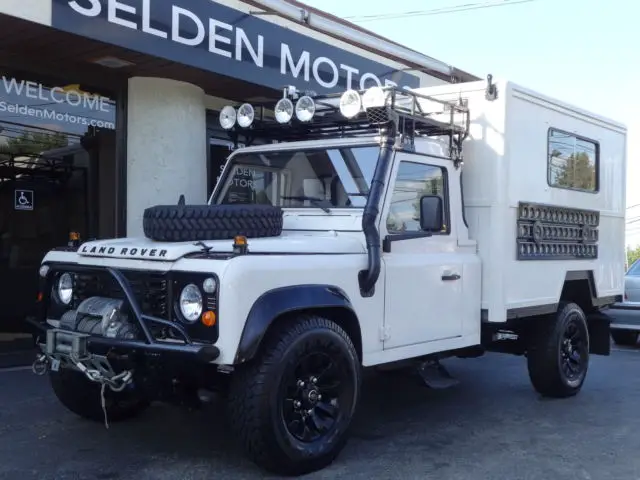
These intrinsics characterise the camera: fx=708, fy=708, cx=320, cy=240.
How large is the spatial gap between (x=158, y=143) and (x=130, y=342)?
5.11m

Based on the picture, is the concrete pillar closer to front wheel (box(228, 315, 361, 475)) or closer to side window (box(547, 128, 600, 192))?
side window (box(547, 128, 600, 192))

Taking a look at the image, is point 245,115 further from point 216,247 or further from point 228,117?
point 216,247

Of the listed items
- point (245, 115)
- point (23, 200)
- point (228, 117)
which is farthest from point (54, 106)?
point (245, 115)

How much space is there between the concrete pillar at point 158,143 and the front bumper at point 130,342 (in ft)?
14.4

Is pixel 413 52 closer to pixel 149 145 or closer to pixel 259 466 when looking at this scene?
pixel 149 145

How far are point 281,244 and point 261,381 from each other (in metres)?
0.84

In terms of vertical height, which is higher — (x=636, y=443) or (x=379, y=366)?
(x=379, y=366)

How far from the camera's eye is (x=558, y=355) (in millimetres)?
6367

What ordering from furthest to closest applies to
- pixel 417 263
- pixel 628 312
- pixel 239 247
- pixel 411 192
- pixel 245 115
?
pixel 628 312 → pixel 245 115 → pixel 411 192 → pixel 417 263 → pixel 239 247

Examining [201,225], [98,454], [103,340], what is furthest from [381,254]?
[98,454]

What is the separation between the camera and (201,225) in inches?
171

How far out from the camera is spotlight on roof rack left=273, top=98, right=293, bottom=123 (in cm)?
543

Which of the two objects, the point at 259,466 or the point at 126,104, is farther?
the point at 126,104

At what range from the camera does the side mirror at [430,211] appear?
4.89 m
